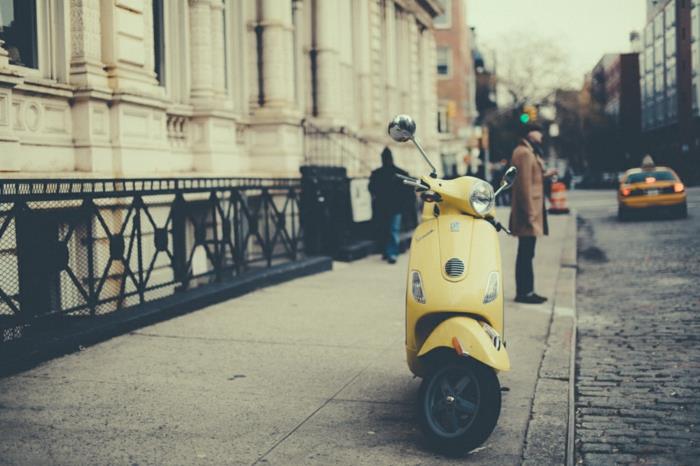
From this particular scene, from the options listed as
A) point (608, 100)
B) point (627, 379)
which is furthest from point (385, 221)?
point (608, 100)

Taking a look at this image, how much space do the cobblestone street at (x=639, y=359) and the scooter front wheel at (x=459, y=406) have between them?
0.58 meters

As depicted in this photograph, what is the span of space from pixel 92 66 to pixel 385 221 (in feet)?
20.2

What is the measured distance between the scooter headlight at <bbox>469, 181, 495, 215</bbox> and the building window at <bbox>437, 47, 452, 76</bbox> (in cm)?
5517

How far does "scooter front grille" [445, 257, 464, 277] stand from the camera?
16.5ft

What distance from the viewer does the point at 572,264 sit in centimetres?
1386

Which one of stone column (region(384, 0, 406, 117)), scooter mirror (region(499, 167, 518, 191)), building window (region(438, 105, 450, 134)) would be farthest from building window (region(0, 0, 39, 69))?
building window (region(438, 105, 450, 134))

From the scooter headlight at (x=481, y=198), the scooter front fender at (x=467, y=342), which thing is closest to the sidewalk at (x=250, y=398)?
the scooter front fender at (x=467, y=342)

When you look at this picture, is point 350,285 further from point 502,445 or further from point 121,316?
point 502,445

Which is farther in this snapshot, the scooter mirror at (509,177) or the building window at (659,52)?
the building window at (659,52)

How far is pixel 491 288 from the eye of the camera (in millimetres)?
5070

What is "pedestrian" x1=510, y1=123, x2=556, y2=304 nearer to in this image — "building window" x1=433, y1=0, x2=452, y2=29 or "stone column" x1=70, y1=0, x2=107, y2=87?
"stone column" x1=70, y1=0, x2=107, y2=87

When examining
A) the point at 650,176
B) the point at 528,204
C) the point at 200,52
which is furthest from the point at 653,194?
the point at 528,204

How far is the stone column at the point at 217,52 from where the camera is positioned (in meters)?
13.9

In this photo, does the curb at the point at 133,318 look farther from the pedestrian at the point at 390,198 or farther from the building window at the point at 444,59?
the building window at the point at 444,59
